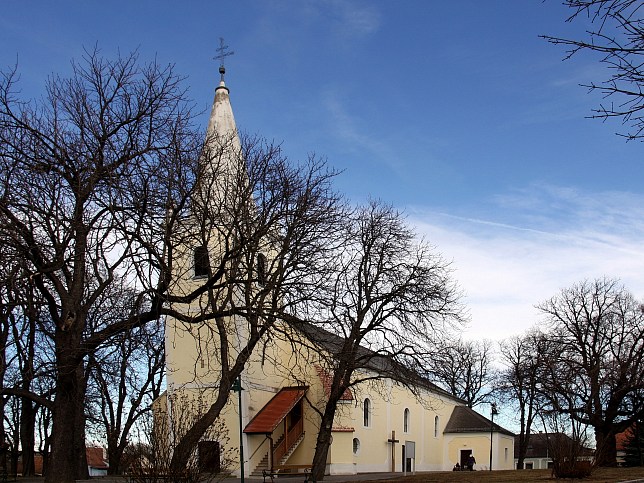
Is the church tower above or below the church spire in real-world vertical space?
below

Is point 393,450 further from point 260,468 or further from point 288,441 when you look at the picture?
point 260,468

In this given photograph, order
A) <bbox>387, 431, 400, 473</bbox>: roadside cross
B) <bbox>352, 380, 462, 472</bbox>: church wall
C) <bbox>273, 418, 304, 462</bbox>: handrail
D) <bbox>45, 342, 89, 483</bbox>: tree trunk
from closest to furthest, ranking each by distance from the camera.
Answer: <bbox>45, 342, 89, 483</bbox>: tree trunk, <bbox>273, 418, 304, 462</bbox>: handrail, <bbox>352, 380, 462, 472</bbox>: church wall, <bbox>387, 431, 400, 473</bbox>: roadside cross

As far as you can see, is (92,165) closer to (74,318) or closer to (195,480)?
(74,318)

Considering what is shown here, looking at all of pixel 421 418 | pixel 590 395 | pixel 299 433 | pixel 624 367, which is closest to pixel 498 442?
pixel 421 418

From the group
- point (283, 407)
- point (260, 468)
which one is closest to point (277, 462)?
point (260, 468)

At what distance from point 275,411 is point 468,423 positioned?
24961mm

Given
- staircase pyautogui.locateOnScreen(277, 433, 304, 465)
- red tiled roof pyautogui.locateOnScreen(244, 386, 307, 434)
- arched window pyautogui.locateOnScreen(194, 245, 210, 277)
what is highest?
arched window pyautogui.locateOnScreen(194, 245, 210, 277)

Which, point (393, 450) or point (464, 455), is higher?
point (393, 450)

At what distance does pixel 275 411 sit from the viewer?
38.3m

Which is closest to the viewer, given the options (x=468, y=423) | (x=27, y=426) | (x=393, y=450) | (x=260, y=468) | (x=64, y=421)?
(x=64, y=421)

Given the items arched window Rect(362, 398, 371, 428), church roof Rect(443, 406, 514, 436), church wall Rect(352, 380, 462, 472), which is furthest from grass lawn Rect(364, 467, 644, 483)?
church roof Rect(443, 406, 514, 436)

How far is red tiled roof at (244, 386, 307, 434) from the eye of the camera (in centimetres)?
3675

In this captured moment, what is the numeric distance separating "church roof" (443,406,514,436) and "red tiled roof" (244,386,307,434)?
21790 mm

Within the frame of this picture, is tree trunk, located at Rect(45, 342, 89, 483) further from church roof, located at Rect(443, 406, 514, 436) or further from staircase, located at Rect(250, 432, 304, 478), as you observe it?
church roof, located at Rect(443, 406, 514, 436)
